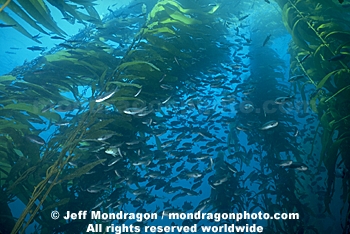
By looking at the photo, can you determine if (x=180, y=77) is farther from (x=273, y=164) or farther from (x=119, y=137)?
(x=273, y=164)

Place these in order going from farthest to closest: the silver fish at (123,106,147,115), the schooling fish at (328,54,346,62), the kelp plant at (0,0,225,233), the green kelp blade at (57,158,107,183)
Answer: the silver fish at (123,106,147,115) → the kelp plant at (0,0,225,233) → the schooling fish at (328,54,346,62) → the green kelp blade at (57,158,107,183)

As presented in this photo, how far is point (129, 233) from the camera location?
5.60 meters

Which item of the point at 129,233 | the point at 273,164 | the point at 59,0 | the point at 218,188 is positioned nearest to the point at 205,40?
the point at 59,0

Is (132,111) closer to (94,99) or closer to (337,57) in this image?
(94,99)

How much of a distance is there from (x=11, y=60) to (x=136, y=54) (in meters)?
52.4

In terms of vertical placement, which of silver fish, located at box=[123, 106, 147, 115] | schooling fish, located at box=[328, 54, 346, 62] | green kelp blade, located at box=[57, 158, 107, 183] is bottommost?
green kelp blade, located at box=[57, 158, 107, 183]

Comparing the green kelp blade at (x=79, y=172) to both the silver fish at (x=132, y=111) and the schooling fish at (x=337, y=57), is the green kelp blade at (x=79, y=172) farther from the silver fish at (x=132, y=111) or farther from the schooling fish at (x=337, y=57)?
the schooling fish at (x=337, y=57)

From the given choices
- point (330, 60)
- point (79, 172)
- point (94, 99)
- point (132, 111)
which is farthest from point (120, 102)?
point (330, 60)

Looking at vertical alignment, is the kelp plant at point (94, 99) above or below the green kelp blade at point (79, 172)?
above

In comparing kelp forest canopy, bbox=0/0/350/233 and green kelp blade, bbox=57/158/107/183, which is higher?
kelp forest canopy, bbox=0/0/350/233

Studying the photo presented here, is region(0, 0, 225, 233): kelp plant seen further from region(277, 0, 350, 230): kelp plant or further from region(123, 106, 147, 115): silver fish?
region(277, 0, 350, 230): kelp plant

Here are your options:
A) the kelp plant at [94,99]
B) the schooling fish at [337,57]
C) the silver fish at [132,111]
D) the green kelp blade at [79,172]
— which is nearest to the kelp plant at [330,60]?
the schooling fish at [337,57]

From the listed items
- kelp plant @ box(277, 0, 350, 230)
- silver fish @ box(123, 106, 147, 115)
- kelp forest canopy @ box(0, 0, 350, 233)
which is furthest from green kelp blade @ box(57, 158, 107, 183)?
kelp plant @ box(277, 0, 350, 230)

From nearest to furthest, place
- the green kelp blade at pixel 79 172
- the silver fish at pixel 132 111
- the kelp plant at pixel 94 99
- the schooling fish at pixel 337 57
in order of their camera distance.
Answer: the green kelp blade at pixel 79 172 < the schooling fish at pixel 337 57 < the kelp plant at pixel 94 99 < the silver fish at pixel 132 111
